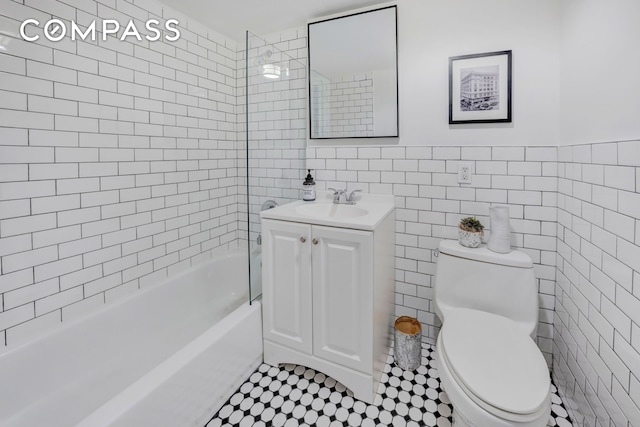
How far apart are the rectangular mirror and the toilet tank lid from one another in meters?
0.78

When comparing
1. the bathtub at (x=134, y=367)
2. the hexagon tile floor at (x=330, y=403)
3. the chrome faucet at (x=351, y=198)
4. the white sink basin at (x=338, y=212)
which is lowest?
the hexagon tile floor at (x=330, y=403)

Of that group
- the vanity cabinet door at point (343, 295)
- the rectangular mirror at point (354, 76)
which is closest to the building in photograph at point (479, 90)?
the rectangular mirror at point (354, 76)

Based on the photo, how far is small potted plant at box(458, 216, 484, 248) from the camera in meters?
1.72

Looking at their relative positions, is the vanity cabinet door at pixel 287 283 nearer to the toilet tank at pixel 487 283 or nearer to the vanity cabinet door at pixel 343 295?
the vanity cabinet door at pixel 343 295

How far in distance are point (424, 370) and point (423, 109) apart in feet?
5.22

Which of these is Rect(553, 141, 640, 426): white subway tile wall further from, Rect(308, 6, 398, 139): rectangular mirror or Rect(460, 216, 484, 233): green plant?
Rect(308, 6, 398, 139): rectangular mirror

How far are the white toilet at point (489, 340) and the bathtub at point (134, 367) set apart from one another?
1065 mm

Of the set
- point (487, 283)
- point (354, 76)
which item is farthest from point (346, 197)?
point (487, 283)

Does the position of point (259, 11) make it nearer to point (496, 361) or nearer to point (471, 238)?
point (471, 238)

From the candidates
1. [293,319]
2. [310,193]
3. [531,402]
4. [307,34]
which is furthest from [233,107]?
[531,402]

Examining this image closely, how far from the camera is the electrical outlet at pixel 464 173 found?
1838 mm

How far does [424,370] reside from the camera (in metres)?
1.87

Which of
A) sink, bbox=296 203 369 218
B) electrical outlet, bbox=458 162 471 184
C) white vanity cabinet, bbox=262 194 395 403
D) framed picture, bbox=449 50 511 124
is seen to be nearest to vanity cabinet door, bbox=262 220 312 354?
white vanity cabinet, bbox=262 194 395 403

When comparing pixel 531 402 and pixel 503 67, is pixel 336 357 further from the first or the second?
pixel 503 67
